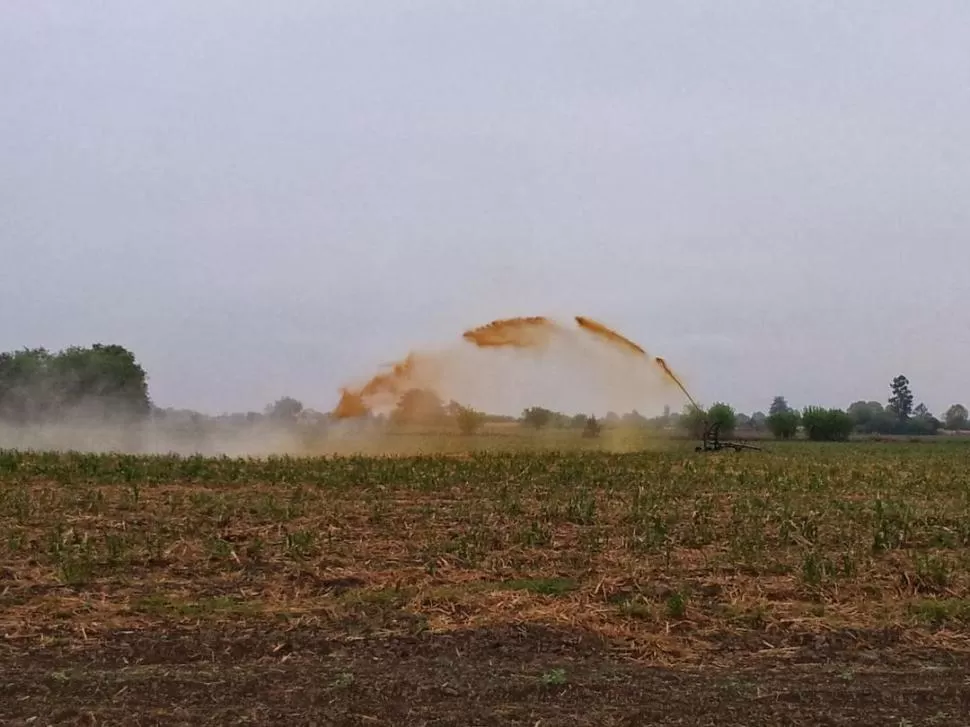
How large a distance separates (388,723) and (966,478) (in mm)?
21670

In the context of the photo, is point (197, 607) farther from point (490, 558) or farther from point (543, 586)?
point (490, 558)

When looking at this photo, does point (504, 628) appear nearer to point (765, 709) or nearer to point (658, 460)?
point (765, 709)

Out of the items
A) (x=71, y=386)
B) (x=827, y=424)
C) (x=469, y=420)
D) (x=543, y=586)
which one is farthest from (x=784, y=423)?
(x=543, y=586)

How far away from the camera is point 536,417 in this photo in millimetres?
38281

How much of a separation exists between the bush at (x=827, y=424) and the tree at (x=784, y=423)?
83 centimetres

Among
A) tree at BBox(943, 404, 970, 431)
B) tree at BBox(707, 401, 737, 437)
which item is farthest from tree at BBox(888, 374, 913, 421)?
tree at BBox(707, 401, 737, 437)

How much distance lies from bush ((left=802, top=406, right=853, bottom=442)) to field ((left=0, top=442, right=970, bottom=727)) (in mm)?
59322

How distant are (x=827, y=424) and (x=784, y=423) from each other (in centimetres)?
341

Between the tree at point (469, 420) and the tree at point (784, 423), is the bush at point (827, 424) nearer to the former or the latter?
the tree at point (784, 423)

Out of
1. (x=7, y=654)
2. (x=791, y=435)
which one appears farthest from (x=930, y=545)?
(x=791, y=435)

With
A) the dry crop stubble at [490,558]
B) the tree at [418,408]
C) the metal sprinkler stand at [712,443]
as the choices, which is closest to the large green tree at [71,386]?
the tree at [418,408]

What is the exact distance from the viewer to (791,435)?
248 ft

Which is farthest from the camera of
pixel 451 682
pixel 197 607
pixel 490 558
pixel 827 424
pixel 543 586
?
pixel 827 424

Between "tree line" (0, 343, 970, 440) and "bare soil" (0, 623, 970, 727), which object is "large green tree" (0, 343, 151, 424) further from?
"bare soil" (0, 623, 970, 727)
